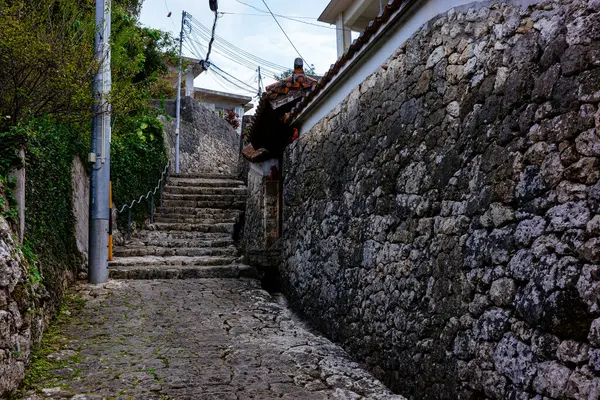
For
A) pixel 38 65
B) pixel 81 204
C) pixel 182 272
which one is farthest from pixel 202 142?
pixel 38 65

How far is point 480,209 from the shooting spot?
293 cm

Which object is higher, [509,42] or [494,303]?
[509,42]

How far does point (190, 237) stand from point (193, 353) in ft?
18.7

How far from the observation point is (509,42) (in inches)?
110

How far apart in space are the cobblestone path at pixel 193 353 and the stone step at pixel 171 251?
72.5 inches

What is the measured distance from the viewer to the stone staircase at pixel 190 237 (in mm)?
8008

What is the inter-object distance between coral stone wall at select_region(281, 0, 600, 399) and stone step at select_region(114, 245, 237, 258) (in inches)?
181

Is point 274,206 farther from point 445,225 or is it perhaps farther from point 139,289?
point 445,225

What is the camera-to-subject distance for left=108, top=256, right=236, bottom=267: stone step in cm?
812

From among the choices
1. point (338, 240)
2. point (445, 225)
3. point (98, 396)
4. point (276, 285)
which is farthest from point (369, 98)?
point (276, 285)

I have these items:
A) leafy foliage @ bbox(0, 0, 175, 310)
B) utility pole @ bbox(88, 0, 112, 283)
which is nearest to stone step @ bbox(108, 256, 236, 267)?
utility pole @ bbox(88, 0, 112, 283)

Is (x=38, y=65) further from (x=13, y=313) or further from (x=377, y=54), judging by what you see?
(x=377, y=54)

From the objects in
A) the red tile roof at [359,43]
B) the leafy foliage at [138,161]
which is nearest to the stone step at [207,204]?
the leafy foliage at [138,161]

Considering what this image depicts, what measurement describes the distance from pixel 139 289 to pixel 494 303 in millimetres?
5481
